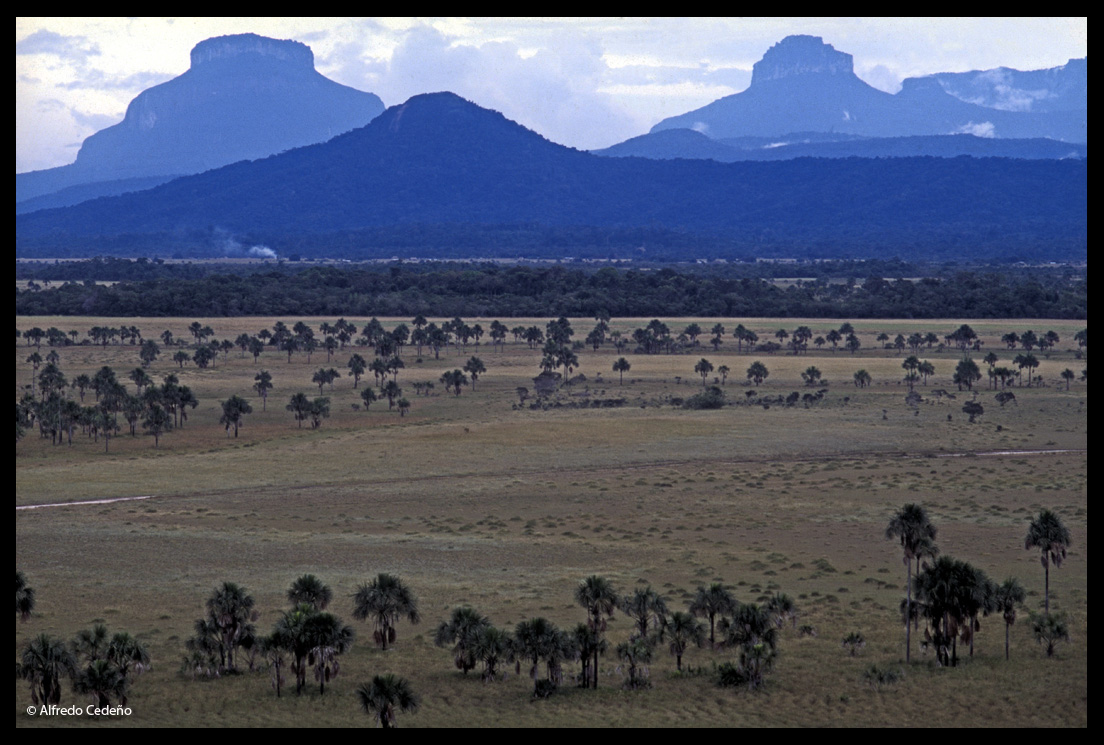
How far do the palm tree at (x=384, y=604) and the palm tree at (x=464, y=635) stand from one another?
5.14 feet

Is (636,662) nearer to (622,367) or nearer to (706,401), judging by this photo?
(706,401)

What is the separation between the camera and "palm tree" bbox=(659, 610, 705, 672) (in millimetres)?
26344

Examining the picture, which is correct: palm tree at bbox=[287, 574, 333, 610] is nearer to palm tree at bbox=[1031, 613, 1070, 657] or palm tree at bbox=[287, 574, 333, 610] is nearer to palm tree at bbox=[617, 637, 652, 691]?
palm tree at bbox=[617, 637, 652, 691]

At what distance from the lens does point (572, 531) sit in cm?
4178

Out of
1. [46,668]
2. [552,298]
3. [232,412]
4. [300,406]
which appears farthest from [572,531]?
[552,298]

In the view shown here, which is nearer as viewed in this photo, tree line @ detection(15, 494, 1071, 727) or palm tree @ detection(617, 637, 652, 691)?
tree line @ detection(15, 494, 1071, 727)

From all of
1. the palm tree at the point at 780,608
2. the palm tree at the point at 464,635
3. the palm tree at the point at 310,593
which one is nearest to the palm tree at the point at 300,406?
the palm tree at the point at 310,593

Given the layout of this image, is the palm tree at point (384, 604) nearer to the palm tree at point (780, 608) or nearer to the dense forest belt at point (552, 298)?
the palm tree at point (780, 608)

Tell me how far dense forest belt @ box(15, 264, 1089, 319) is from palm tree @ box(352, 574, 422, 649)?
379 feet

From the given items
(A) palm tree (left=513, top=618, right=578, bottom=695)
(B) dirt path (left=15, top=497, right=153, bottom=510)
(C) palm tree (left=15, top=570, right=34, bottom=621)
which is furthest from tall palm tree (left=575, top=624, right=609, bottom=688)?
(B) dirt path (left=15, top=497, right=153, bottom=510)

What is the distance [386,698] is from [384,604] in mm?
6033
